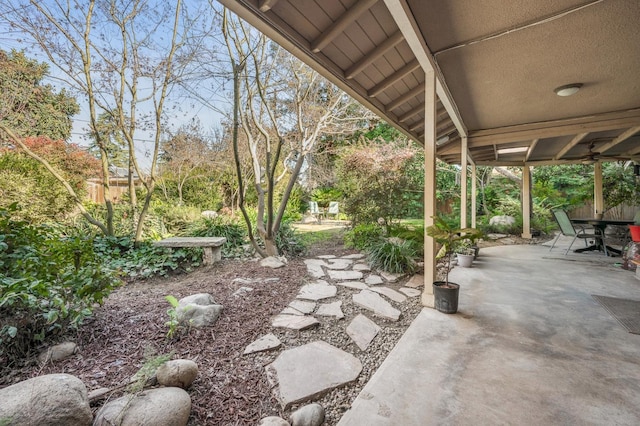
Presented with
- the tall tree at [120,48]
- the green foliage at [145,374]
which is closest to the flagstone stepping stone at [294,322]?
the green foliage at [145,374]

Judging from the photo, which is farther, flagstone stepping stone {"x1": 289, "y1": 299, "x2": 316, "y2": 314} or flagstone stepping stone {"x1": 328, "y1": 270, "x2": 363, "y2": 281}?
flagstone stepping stone {"x1": 328, "y1": 270, "x2": 363, "y2": 281}

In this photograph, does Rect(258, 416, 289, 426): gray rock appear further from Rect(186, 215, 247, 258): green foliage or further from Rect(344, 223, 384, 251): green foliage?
Rect(344, 223, 384, 251): green foliage

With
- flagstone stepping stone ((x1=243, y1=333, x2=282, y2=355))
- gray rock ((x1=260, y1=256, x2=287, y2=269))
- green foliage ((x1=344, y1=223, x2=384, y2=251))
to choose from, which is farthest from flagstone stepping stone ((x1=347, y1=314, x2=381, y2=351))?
green foliage ((x1=344, y1=223, x2=384, y2=251))

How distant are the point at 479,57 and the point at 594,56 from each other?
0.94 meters

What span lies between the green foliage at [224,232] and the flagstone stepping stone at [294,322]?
88.5 inches

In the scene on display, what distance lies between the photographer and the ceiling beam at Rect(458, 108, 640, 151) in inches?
145

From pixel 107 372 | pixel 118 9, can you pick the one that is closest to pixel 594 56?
pixel 107 372

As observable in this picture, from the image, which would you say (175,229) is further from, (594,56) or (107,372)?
(594,56)

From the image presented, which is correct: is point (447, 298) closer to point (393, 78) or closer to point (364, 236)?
point (393, 78)

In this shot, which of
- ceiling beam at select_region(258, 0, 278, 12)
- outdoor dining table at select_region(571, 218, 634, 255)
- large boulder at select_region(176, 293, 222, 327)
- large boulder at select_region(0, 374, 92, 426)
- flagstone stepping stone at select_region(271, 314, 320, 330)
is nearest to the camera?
large boulder at select_region(0, 374, 92, 426)

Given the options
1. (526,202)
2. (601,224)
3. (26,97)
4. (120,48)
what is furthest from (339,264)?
(526,202)

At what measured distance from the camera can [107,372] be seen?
1.42 metres

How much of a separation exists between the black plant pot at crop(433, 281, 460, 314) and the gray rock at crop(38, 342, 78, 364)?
2633mm

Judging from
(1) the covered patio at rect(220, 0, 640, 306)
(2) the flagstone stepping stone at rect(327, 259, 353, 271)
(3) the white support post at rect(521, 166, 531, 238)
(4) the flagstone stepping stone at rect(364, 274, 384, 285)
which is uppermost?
(1) the covered patio at rect(220, 0, 640, 306)
